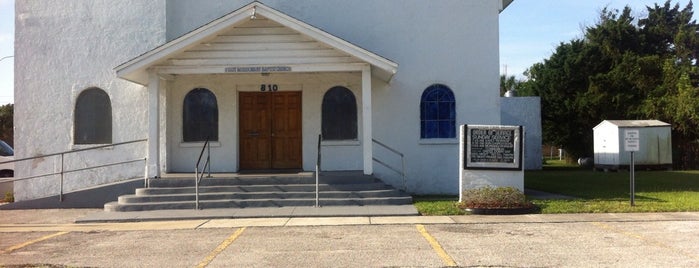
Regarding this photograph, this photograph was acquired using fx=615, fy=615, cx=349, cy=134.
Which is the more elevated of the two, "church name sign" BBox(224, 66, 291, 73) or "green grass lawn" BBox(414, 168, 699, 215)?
"church name sign" BBox(224, 66, 291, 73)

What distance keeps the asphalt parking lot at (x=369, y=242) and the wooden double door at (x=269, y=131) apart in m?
→ 4.58

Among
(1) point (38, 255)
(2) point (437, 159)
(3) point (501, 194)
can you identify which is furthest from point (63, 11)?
(3) point (501, 194)

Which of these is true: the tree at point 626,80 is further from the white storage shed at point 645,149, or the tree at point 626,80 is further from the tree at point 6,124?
the tree at point 6,124

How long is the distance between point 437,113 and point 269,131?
4677mm

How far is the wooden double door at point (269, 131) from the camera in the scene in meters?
16.9

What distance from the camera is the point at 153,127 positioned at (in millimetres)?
14852

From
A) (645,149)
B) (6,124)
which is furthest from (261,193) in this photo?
(6,124)

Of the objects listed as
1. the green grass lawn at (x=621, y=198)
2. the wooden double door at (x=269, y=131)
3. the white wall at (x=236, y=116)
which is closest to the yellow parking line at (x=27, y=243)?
the white wall at (x=236, y=116)

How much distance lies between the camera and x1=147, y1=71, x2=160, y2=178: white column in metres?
14.9

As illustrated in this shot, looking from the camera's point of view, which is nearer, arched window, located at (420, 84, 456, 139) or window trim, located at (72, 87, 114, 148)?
window trim, located at (72, 87, 114, 148)

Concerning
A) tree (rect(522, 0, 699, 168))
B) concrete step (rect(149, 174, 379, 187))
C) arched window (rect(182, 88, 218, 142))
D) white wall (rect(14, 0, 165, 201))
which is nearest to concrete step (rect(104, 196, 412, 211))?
concrete step (rect(149, 174, 379, 187))

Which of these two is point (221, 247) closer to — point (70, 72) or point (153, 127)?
point (153, 127)

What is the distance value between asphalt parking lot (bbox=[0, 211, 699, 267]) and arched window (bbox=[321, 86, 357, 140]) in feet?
15.7

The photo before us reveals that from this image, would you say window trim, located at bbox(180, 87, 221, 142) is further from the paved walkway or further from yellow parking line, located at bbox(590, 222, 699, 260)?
yellow parking line, located at bbox(590, 222, 699, 260)
